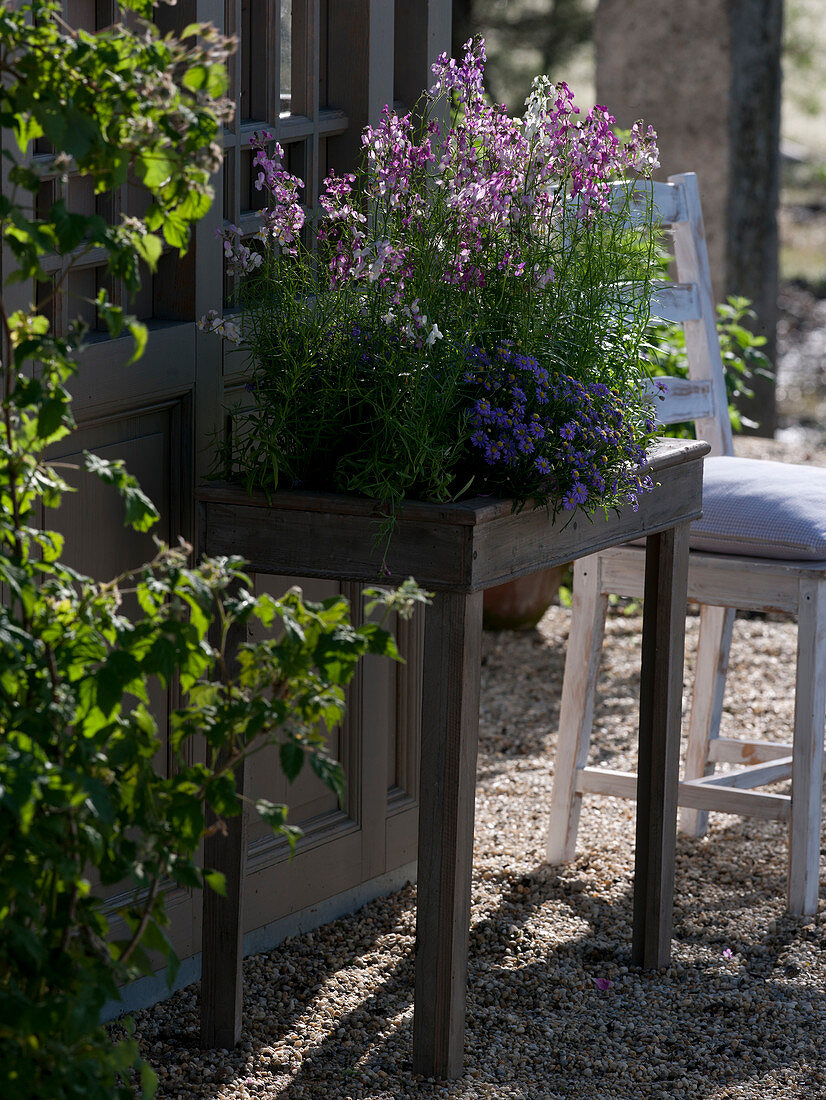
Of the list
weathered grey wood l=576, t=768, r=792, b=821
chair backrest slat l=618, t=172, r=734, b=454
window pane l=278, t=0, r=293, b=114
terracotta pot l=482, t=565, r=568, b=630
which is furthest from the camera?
terracotta pot l=482, t=565, r=568, b=630

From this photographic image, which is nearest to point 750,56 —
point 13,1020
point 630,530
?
point 630,530

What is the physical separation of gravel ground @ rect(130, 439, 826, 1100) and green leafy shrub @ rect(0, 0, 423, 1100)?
810 millimetres

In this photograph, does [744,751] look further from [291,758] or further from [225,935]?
[291,758]

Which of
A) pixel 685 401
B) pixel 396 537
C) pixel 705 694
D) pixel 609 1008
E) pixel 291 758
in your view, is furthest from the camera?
pixel 705 694

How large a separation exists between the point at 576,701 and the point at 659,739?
477 mm

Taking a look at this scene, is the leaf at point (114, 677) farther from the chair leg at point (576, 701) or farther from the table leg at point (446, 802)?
the chair leg at point (576, 701)

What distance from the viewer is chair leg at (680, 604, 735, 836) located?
10.9 feet

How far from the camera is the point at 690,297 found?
315 centimetres

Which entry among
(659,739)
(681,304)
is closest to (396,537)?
(659,739)

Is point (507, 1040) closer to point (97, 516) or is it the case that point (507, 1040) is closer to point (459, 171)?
point (97, 516)

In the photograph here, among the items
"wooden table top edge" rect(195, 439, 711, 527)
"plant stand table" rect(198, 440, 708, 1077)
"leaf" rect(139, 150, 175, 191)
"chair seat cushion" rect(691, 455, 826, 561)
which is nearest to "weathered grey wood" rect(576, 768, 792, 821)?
"chair seat cushion" rect(691, 455, 826, 561)

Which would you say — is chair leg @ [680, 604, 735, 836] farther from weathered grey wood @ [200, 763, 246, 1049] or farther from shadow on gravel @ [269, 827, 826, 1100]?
weathered grey wood @ [200, 763, 246, 1049]

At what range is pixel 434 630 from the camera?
2016 mm

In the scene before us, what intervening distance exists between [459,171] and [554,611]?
3.32 meters
